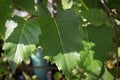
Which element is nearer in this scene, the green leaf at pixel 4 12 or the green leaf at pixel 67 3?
the green leaf at pixel 4 12

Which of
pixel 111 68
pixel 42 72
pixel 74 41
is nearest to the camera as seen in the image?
pixel 74 41

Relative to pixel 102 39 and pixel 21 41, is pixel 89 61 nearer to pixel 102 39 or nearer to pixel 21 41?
pixel 102 39

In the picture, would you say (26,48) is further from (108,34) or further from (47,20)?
(108,34)

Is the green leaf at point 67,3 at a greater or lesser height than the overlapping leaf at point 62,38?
greater

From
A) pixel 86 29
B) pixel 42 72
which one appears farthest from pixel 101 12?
pixel 42 72

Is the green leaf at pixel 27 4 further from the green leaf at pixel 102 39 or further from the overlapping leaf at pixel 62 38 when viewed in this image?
the green leaf at pixel 102 39

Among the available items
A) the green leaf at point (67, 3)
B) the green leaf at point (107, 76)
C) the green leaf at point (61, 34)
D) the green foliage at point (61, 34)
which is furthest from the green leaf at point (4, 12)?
the green leaf at point (107, 76)

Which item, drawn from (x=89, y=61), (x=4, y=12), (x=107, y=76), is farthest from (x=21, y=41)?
(x=107, y=76)
